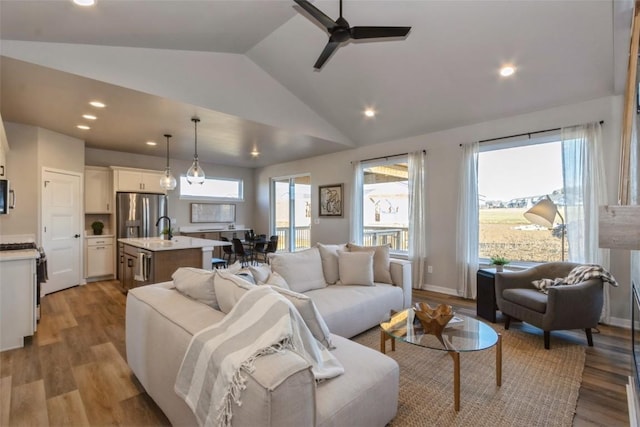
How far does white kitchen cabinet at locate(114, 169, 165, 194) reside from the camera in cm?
574

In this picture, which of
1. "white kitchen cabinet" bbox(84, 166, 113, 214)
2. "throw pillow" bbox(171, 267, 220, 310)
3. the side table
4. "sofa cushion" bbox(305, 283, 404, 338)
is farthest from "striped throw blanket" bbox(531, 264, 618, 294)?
"white kitchen cabinet" bbox(84, 166, 113, 214)

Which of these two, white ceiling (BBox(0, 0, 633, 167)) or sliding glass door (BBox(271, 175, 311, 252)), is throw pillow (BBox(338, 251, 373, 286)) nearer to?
white ceiling (BBox(0, 0, 633, 167))

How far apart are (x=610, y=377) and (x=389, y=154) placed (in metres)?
4.11

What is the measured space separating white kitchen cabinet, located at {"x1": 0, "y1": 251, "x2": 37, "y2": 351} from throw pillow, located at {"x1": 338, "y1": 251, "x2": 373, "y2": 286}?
3.18 meters

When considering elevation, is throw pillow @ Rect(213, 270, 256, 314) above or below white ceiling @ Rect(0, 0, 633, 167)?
below

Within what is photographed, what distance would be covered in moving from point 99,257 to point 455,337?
6.18m

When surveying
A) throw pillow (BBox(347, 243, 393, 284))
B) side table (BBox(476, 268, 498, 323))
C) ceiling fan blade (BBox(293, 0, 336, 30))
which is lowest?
side table (BBox(476, 268, 498, 323))

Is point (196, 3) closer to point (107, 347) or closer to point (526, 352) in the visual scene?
point (107, 347)

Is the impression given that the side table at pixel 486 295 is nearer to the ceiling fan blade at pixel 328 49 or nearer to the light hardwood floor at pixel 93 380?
the light hardwood floor at pixel 93 380

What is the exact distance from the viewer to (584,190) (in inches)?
138

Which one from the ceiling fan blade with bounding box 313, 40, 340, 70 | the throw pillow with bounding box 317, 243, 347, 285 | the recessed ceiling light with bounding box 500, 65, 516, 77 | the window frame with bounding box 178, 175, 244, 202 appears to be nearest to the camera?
the ceiling fan blade with bounding box 313, 40, 340, 70

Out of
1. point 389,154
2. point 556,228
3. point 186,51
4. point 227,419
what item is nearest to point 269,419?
point 227,419

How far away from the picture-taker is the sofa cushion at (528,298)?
2.88 meters

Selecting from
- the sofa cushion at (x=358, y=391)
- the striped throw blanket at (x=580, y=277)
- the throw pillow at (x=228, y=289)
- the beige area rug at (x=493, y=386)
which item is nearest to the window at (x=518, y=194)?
the striped throw blanket at (x=580, y=277)
